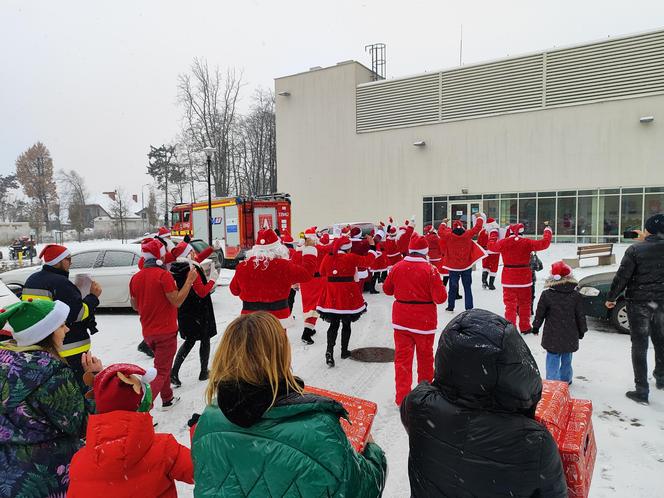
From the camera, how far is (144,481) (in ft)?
6.06

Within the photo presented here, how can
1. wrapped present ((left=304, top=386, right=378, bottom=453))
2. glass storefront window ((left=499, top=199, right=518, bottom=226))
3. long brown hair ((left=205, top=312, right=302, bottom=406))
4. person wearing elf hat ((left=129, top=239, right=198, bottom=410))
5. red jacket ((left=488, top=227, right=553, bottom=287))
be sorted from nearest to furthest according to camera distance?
long brown hair ((left=205, top=312, right=302, bottom=406)) < wrapped present ((left=304, top=386, right=378, bottom=453)) < person wearing elf hat ((left=129, top=239, right=198, bottom=410)) < red jacket ((left=488, top=227, right=553, bottom=287)) < glass storefront window ((left=499, top=199, right=518, bottom=226))

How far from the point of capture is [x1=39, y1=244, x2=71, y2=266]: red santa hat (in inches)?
161

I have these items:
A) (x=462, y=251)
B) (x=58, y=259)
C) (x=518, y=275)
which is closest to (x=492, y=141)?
(x=462, y=251)

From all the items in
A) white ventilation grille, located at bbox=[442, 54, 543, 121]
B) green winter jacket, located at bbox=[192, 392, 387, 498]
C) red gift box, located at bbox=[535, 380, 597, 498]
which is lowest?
red gift box, located at bbox=[535, 380, 597, 498]

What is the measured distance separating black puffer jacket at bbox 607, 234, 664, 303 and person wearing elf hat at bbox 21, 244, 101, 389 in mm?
5571

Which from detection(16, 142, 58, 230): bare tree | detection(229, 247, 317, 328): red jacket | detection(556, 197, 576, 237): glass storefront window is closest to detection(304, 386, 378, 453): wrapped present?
detection(229, 247, 317, 328): red jacket

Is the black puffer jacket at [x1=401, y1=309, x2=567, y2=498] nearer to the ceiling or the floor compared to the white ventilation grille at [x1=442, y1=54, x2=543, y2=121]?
nearer to the floor

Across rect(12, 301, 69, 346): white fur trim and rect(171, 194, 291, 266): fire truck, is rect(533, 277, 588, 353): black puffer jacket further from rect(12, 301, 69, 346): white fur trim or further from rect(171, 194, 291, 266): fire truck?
rect(171, 194, 291, 266): fire truck

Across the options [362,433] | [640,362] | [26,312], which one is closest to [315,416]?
[362,433]

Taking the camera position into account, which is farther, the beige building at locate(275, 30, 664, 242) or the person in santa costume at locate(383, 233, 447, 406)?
the beige building at locate(275, 30, 664, 242)

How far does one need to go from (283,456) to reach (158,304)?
142 inches

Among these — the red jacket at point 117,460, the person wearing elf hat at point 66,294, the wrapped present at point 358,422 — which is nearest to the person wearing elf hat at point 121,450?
the red jacket at point 117,460

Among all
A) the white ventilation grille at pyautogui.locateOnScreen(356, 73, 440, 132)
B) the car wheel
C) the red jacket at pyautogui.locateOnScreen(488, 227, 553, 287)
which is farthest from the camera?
the white ventilation grille at pyautogui.locateOnScreen(356, 73, 440, 132)

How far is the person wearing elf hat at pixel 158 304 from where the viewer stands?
4.56 m
